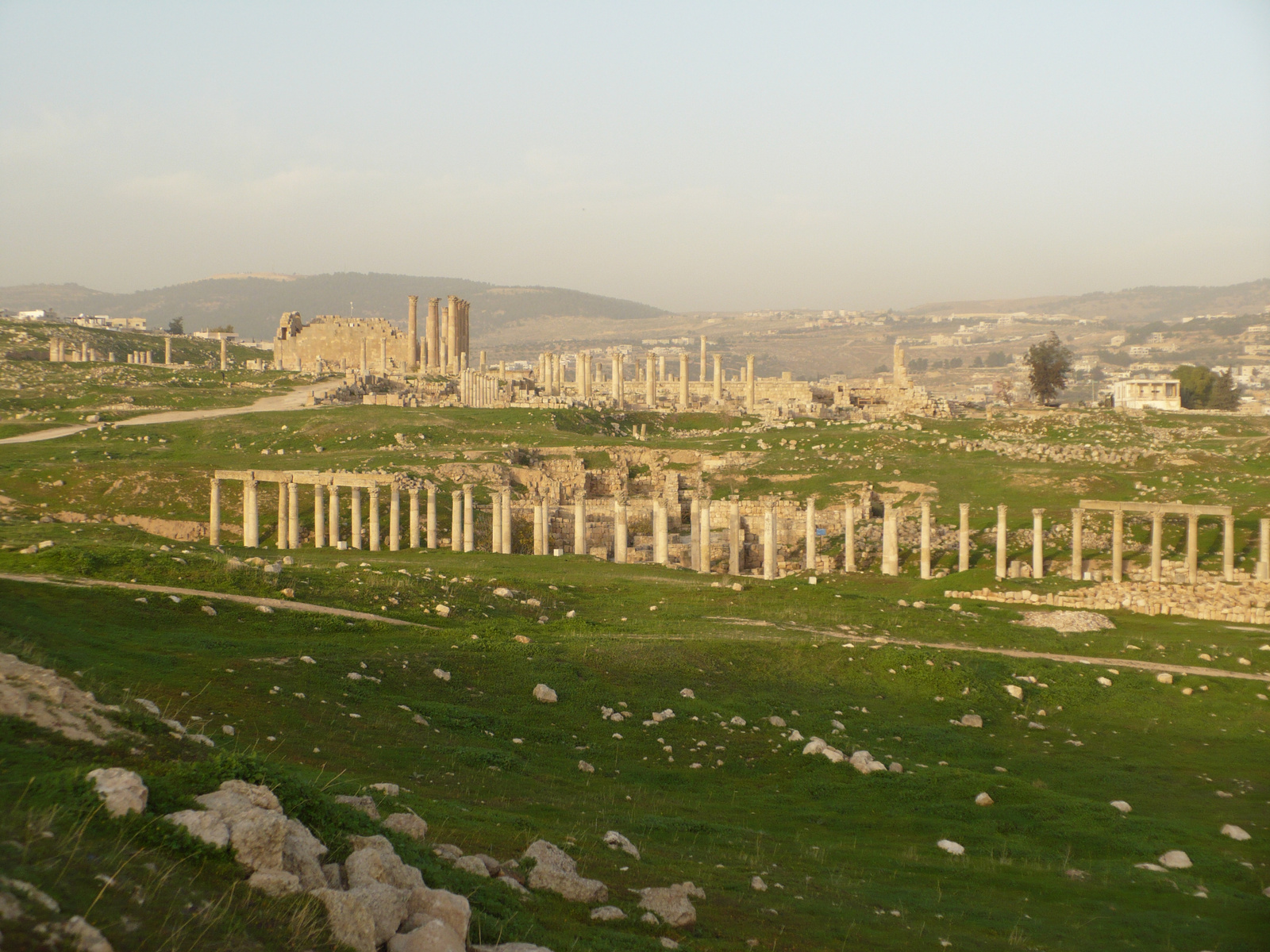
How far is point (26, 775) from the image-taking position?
26.4 ft

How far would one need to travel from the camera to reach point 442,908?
8.27 metres

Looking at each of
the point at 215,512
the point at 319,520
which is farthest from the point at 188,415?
the point at 215,512

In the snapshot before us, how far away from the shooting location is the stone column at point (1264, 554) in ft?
130

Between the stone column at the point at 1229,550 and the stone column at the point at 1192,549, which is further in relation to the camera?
the stone column at the point at 1229,550

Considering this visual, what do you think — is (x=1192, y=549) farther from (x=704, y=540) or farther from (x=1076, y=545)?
(x=704, y=540)

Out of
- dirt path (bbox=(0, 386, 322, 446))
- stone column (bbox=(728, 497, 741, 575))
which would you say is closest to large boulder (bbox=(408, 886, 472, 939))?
stone column (bbox=(728, 497, 741, 575))

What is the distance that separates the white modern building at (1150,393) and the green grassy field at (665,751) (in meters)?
84.4

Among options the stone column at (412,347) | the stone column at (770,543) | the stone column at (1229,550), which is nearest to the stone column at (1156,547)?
the stone column at (1229,550)

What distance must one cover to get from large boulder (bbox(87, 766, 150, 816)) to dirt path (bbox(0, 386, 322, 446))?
204 ft

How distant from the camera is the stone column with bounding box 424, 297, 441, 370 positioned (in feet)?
404

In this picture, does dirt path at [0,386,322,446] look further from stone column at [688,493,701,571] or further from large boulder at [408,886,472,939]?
large boulder at [408,886,472,939]

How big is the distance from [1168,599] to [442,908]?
103ft

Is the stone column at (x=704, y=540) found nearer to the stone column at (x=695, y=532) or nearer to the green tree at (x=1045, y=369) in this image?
the stone column at (x=695, y=532)

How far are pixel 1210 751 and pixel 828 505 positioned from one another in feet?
117
